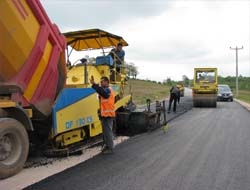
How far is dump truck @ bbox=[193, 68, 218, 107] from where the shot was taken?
30.7 metres

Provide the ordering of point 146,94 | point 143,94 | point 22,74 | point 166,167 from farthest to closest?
point 146,94 → point 143,94 → point 166,167 → point 22,74

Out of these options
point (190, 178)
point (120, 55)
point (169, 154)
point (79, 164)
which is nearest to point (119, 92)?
point (120, 55)

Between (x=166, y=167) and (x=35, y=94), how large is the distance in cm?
278

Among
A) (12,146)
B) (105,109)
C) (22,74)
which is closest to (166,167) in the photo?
(105,109)

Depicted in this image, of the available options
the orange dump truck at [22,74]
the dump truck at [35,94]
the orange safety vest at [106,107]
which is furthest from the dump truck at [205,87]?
the orange dump truck at [22,74]

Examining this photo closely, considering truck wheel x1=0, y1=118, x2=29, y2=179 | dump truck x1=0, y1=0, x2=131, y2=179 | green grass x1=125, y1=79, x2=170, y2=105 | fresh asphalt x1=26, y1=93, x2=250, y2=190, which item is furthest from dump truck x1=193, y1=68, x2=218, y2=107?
truck wheel x1=0, y1=118, x2=29, y2=179

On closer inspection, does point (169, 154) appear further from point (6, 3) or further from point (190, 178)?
Result: point (6, 3)

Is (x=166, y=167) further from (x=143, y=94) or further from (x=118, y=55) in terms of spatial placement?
(x=143, y=94)

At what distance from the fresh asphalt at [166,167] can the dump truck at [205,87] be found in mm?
18251

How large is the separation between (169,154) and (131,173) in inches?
84.3

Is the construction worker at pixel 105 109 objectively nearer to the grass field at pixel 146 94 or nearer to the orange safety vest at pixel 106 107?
the orange safety vest at pixel 106 107

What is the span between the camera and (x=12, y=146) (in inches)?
309

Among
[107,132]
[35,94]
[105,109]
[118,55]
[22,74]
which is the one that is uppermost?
[118,55]

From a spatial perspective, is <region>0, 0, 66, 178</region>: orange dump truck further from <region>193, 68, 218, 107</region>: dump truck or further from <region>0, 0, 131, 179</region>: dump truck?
<region>193, 68, 218, 107</region>: dump truck
